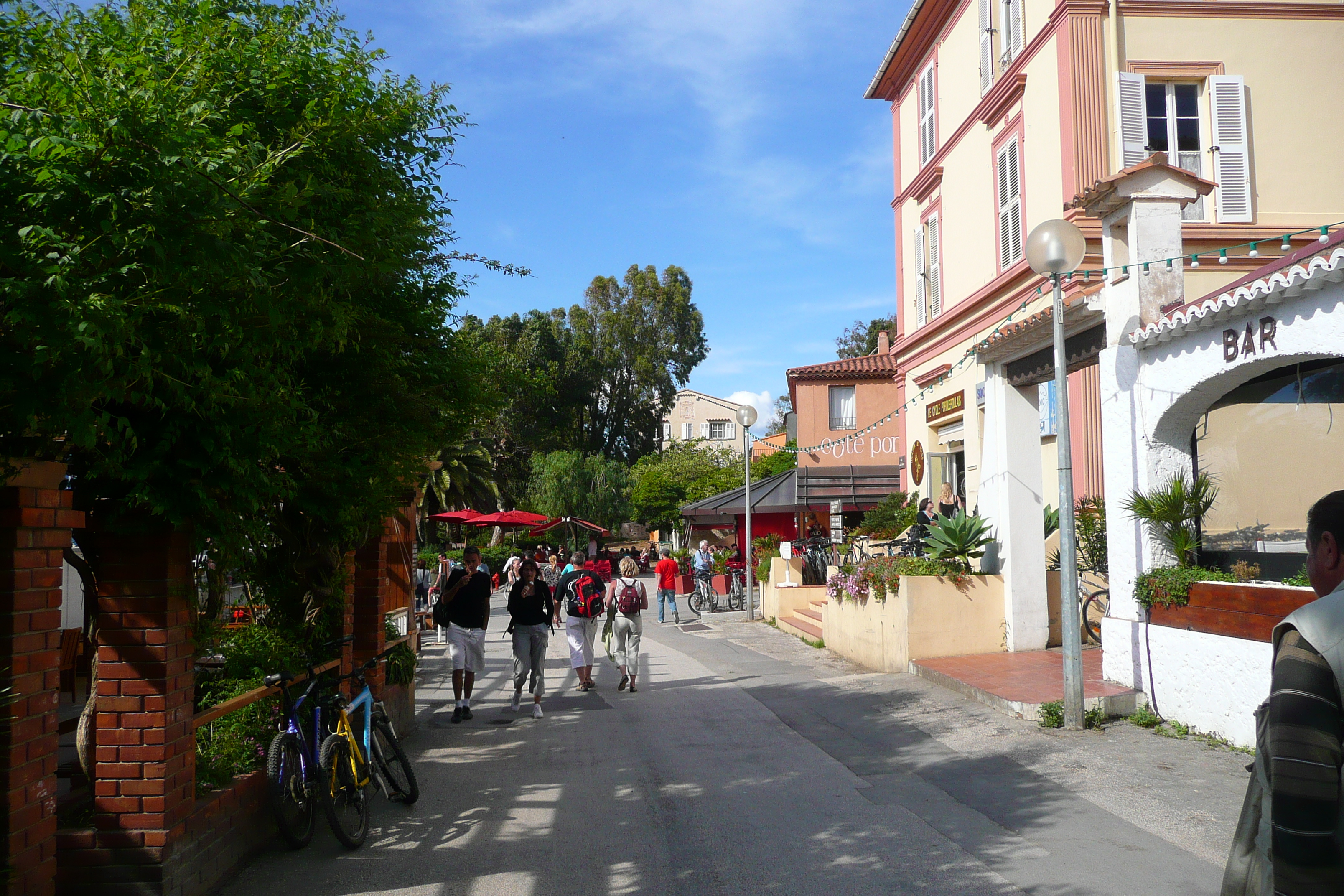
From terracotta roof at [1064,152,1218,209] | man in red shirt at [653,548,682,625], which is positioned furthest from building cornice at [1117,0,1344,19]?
man in red shirt at [653,548,682,625]

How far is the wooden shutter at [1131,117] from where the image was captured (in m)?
15.4

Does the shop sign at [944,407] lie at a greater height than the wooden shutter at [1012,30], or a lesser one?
lesser

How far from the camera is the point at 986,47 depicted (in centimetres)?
1838

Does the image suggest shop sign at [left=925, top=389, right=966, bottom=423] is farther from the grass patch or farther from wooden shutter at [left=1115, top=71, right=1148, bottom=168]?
the grass patch

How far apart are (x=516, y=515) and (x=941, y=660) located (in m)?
14.7

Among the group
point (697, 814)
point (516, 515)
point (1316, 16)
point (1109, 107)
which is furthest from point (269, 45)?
point (516, 515)

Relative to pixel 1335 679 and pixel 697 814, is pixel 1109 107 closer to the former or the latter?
pixel 697 814

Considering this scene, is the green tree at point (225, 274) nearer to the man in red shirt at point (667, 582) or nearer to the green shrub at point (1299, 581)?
the green shrub at point (1299, 581)

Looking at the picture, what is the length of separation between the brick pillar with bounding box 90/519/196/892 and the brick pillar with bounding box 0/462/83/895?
17.8 inches

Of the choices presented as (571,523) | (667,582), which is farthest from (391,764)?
(571,523)

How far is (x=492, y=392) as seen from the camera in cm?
779

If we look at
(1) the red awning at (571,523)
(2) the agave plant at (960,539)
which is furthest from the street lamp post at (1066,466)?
(1) the red awning at (571,523)

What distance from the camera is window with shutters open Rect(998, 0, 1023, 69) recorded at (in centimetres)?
1722

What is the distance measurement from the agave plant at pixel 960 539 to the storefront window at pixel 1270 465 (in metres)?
2.74
